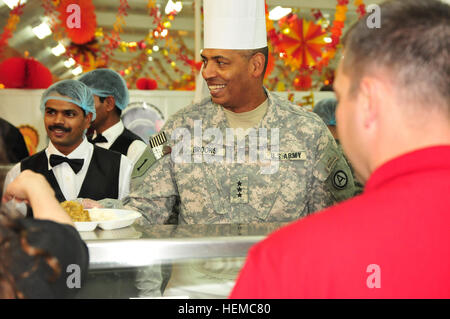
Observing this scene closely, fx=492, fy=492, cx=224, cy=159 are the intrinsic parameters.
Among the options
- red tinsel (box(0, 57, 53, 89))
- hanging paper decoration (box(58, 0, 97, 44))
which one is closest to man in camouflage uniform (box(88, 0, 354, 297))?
hanging paper decoration (box(58, 0, 97, 44))

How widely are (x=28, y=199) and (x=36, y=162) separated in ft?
6.44

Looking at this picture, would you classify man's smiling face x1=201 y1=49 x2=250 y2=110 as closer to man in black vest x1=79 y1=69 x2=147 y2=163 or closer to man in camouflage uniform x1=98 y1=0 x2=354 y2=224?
man in camouflage uniform x1=98 y1=0 x2=354 y2=224

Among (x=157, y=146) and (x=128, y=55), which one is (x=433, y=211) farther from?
(x=128, y=55)

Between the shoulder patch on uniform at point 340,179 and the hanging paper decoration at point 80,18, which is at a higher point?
the hanging paper decoration at point 80,18

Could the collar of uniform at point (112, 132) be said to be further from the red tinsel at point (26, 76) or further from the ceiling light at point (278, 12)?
the ceiling light at point (278, 12)

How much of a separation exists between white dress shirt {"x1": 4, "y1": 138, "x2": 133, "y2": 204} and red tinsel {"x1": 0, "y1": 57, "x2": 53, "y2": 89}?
2542 millimetres

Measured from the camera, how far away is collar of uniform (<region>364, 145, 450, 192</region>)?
772 millimetres

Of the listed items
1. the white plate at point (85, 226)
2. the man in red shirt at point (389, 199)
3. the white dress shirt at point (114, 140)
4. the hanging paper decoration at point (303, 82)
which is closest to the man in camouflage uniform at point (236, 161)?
the white plate at point (85, 226)

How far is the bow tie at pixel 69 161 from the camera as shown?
2.98 m

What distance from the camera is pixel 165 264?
1.39 m

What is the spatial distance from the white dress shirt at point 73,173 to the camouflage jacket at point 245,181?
2.99 ft

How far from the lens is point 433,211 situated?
0.74 meters

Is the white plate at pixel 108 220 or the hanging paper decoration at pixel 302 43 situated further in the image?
the hanging paper decoration at pixel 302 43

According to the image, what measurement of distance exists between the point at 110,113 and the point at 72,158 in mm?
964
